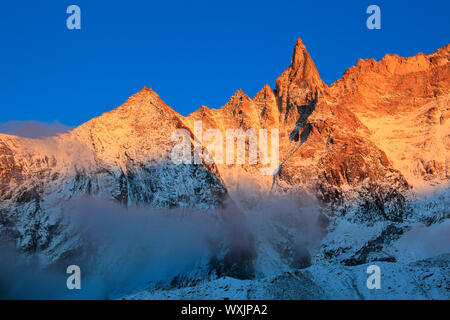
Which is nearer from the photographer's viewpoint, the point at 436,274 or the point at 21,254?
the point at 436,274

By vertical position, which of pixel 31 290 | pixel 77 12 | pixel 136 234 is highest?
pixel 77 12

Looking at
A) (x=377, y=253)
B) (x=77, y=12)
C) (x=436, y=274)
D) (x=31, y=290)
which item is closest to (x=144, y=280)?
(x=31, y=290)

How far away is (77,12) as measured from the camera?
138625 millimetres

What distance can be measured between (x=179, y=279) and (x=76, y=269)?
27090 millimetres
